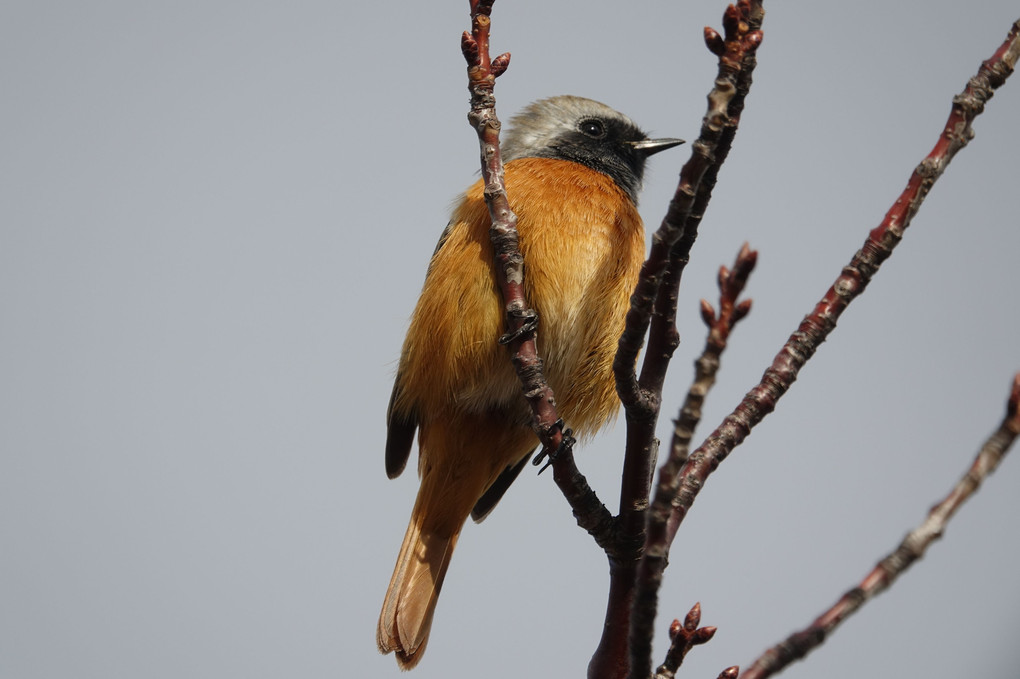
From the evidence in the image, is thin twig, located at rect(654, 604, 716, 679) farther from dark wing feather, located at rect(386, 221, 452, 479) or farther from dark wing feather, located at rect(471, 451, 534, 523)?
dark wing feather, located at rect(471, 451, 534, 523)

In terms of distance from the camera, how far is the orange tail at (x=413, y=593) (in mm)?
5020

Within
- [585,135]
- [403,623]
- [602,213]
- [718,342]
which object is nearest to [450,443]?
[403,623]

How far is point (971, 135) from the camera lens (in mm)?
2701

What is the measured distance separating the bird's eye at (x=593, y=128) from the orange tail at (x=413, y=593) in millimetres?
2468

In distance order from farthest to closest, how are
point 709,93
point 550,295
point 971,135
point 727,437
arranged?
point 550,295 < point 727,437 < point 971,135 < point 709,93

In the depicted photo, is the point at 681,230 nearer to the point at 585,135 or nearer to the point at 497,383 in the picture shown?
the point at 497,383

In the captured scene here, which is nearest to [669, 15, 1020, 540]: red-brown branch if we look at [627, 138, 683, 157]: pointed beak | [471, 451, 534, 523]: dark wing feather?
[471, 451, 534, 523]: dark wing feather

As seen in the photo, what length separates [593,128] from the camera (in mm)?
5988

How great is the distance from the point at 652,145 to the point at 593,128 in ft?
1.24

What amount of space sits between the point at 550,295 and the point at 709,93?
2212 millimetres

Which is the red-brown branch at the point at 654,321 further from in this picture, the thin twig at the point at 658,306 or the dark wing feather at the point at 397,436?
the dark wing feather at the point at 397,436

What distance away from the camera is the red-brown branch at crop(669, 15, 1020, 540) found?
267cm

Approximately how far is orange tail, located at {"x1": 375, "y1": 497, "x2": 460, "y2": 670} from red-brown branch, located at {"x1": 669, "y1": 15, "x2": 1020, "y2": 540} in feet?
8.29

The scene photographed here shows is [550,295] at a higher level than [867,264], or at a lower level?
higher
